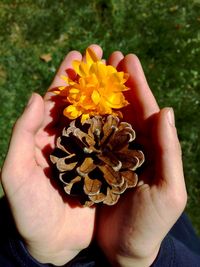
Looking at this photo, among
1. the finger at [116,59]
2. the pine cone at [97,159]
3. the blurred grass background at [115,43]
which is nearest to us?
the pine cone at [97,159]

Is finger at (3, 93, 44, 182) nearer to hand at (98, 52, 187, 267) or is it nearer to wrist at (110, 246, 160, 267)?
hand at (98, 52, 187, 267)

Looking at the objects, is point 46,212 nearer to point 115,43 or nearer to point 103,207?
point 103,207

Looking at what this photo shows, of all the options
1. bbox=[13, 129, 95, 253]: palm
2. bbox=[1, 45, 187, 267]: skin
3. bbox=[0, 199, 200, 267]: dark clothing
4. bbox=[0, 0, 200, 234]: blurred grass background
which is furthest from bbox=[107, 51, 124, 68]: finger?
bbox=[0, 0, 200, 234]: blurred grass background

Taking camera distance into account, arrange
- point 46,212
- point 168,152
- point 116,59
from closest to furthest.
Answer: point 168,152 → point 46,212 → point 116,59

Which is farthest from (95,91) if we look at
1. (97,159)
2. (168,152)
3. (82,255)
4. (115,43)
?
(115,43)

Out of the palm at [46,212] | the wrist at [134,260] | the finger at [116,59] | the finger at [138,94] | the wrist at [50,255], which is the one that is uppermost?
the finger at [116,59]

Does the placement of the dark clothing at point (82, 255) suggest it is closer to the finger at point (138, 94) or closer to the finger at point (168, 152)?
the finger at point (168, 152)

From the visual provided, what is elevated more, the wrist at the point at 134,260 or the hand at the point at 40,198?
the hand at the point at 40,198

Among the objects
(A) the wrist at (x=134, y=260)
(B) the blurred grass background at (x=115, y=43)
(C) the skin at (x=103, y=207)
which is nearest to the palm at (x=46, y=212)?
(C) the skin at (x=103, y=207)
